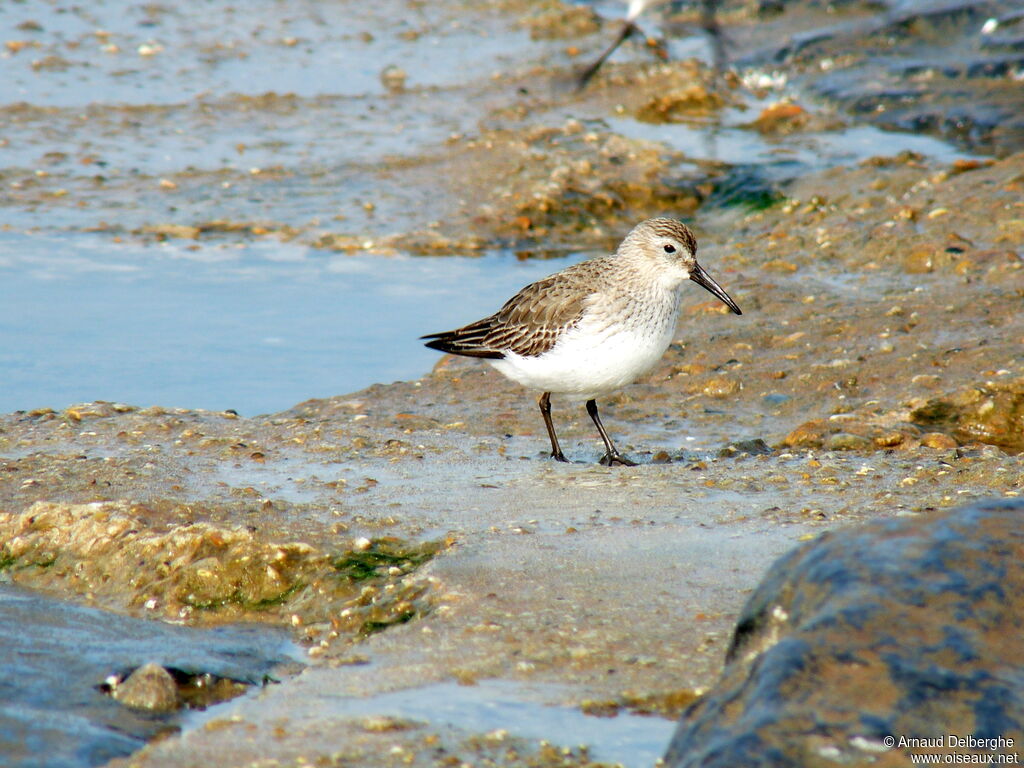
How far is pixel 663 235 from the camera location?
6.77 metres

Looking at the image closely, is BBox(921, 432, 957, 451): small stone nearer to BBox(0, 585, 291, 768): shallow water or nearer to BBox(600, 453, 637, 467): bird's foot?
BBox(600, 453, 637, 467): bird's foot

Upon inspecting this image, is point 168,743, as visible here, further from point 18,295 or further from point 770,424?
point 18,295

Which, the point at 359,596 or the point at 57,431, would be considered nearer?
the point at 359,596

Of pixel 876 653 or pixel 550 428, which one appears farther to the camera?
pixel 550 428

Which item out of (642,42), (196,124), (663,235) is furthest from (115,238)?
(642,42)

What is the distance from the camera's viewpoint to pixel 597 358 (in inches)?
243

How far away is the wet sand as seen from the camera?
3.51 meters

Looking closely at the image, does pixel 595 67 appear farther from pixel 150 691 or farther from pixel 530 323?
pixel 150 691

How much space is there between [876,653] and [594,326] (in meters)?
3.71

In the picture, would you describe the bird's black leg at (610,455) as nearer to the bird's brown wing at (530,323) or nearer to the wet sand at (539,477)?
the wet sand at (539,477)

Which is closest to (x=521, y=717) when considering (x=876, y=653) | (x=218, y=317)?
(x=876, y=653)

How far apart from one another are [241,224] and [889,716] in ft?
26.5

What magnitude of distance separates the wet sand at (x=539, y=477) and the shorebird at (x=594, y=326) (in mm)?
423

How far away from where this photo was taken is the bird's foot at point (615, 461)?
6.05m
